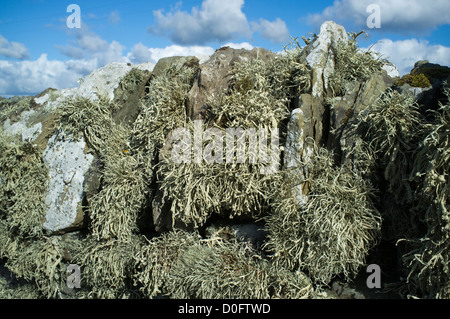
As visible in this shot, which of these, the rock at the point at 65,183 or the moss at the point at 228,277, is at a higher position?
the rock at the point at 65,183

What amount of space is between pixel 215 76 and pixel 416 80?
3476 mm

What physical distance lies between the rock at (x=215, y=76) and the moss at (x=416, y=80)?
8.58 ft

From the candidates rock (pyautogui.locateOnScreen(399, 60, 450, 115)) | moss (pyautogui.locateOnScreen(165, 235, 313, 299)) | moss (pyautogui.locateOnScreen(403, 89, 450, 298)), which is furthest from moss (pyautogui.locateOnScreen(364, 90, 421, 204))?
moss (pyautogui.locateOnScreen(165, 235, 313, 299))

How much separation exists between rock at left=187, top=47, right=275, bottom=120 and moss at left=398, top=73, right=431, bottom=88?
261 cm

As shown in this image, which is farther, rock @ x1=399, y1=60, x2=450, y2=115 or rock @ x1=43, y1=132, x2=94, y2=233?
A: rock @ x1=43, y1=132, x2=94, y2=233

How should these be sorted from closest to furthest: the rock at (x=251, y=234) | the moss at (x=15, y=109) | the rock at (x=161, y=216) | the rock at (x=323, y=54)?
the rock at (x=251, y=234)
the rock at (x=323, y=54)
the rock at (x=161, y=216)
the moss at (x=15, y=109)

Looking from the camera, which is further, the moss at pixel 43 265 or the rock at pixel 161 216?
the moss at pixel 43 265

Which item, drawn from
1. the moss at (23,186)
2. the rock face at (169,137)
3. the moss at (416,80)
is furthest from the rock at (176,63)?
the moss at (416,80)

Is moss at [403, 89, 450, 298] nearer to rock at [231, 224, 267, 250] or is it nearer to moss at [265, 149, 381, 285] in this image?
moss at [265, 149, 381, 285]

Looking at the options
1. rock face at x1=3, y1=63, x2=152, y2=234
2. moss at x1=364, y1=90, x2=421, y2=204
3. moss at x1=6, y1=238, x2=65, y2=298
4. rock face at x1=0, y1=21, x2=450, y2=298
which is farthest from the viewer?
rock face at x1=3, y1=63, x2=152, y2=234

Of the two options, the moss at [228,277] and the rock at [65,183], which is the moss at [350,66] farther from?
the rock at [65,183]

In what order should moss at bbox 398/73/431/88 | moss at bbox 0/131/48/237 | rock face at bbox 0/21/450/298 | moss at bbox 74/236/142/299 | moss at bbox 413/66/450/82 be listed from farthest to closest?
moss at bbox 0/131/48/237, moss at bbox 74/236/142/299, rock face at bbox 0/21/450/298, moss at bbox 413/66/450/82, moss at bbox 398/73/431/88

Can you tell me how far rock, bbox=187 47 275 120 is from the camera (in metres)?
6.26

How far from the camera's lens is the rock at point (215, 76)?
6.26m
